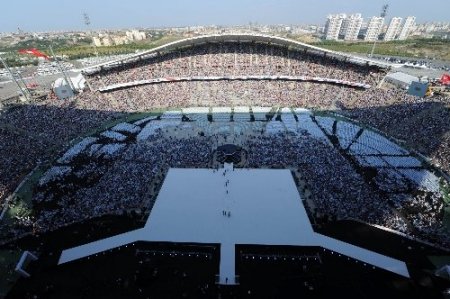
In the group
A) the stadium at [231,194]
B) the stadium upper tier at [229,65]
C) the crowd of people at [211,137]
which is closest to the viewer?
the stadium at [231,194]

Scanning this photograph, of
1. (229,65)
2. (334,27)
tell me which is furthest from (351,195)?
(334,27)

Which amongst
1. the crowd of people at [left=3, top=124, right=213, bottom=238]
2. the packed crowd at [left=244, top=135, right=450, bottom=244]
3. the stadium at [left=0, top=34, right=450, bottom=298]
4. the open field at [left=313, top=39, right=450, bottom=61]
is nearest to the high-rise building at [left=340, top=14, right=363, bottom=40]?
the open field at [left=313, top=39, right=450, bottom=61]

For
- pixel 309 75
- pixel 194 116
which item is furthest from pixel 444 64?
pixel 194 116

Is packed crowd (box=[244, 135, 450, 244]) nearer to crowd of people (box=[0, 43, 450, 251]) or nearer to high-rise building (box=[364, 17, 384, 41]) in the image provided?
crowd of people (box=[0, 43, 450, 251])

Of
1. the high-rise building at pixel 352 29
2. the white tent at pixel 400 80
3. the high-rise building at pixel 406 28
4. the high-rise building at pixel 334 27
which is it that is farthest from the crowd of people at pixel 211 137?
the high-rise building at pixel 406 28

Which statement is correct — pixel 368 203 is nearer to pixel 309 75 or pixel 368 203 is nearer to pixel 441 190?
pixel 441 190

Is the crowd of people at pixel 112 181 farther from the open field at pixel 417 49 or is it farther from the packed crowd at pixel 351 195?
the open field at pixel 417 49

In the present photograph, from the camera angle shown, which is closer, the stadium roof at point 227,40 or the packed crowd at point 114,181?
the packed crowd at point 114,181
